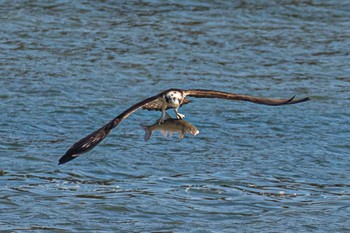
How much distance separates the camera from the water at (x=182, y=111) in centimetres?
904

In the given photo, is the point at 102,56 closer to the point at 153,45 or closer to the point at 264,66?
the point at 153,45

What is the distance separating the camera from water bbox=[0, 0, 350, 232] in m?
9.04

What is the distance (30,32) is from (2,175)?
5.38 meters

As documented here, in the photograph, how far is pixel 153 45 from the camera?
47.6 ft

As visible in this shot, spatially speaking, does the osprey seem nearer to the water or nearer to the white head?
the white head

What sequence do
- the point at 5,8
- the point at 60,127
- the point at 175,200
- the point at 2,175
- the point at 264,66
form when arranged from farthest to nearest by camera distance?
the point at 5,8
the point at 264,66
the point at 60,127
the point at 2,175
the point at 175,200

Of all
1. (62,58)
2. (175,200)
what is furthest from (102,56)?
(175,200)

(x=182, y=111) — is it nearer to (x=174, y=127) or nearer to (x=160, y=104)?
(x=160, y=104)

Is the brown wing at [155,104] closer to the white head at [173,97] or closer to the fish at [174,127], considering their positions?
the white head at [173,97]

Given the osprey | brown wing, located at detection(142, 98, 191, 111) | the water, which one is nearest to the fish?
the osprey

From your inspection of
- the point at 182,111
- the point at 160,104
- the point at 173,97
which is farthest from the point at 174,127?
the point at 182,111

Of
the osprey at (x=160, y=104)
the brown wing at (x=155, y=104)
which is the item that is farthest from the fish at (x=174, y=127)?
the brown wing at (x=155, y=104)

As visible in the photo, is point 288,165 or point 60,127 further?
point 60,127

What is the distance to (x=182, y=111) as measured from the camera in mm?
12250
